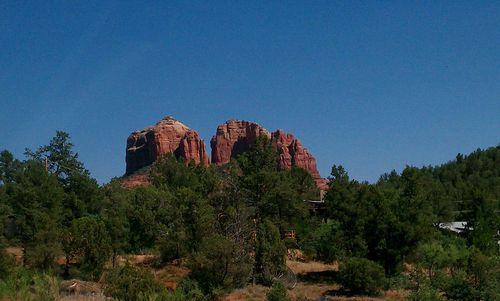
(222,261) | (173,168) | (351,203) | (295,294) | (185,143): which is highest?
(185,143)

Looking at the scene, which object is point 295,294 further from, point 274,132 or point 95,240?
point 274,132

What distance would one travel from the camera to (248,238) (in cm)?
3278

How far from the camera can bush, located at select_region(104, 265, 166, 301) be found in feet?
63.7

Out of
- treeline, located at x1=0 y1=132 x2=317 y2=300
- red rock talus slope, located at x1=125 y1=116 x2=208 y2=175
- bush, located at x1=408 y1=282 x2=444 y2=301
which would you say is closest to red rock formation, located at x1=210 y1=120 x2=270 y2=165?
red rock talus slope, located at x1=125 y1=116 x2=208 y2=175

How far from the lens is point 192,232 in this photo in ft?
113

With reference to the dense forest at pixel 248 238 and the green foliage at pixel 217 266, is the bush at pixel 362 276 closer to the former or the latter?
the dense forest at pixel 248 238

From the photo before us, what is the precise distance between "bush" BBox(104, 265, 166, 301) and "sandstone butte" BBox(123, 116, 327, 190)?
4893 inches

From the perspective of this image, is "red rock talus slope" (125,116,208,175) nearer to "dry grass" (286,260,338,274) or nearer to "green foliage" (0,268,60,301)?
"dry grass" (286,260,338,274)

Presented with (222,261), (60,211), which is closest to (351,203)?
(222,261)

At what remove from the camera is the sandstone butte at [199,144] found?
149 meters

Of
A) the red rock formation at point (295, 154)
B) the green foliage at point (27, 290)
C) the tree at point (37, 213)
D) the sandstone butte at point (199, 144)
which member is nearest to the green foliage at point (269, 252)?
the tree at point (37, 213)

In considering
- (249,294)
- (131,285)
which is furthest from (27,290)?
(249,294)

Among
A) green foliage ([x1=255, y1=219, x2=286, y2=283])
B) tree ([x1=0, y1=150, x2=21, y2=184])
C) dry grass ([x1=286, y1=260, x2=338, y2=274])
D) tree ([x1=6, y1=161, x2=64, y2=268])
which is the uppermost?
tree ([x1=0, y1=150, x2=21, y2=184])

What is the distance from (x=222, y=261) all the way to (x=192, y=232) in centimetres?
703
